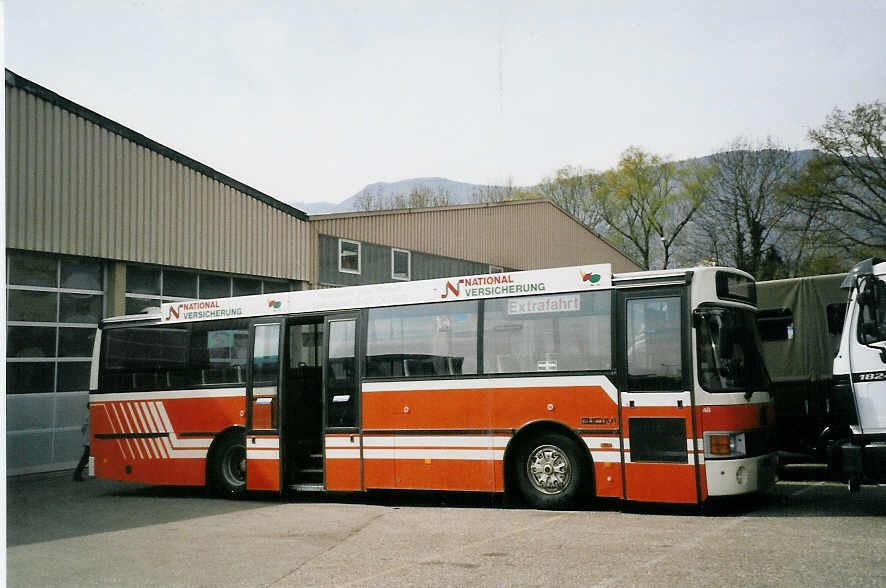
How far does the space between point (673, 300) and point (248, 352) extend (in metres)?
6.53

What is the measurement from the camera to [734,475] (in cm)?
1001

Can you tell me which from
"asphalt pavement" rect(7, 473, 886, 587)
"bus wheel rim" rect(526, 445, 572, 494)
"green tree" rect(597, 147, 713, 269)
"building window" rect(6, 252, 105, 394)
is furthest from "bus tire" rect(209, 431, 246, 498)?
"green tree" rect(597, 147, 713, 269)

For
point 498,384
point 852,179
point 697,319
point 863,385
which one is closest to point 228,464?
point 498,384

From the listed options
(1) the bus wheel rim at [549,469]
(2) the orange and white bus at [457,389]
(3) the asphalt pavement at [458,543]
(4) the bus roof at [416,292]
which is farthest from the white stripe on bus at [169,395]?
(1) the bus wheel rim at [549,469]

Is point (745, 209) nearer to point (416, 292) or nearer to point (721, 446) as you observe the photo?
point (416, 292)

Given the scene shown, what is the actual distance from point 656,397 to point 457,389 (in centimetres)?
267

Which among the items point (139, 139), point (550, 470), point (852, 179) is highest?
point (852, 179)

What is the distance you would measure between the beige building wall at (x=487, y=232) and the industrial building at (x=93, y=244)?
1.73 m

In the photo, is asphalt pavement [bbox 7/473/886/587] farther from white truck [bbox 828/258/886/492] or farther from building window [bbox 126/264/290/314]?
building window [bbox 126/264/290/314]

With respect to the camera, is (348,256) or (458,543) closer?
(458,543)

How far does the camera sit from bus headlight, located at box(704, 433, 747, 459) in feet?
32.8

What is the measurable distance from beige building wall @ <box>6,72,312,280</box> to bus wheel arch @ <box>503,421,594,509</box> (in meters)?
11.0

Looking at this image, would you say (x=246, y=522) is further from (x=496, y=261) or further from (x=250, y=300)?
(x=496, y=261)

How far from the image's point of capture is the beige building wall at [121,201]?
17.3 m
